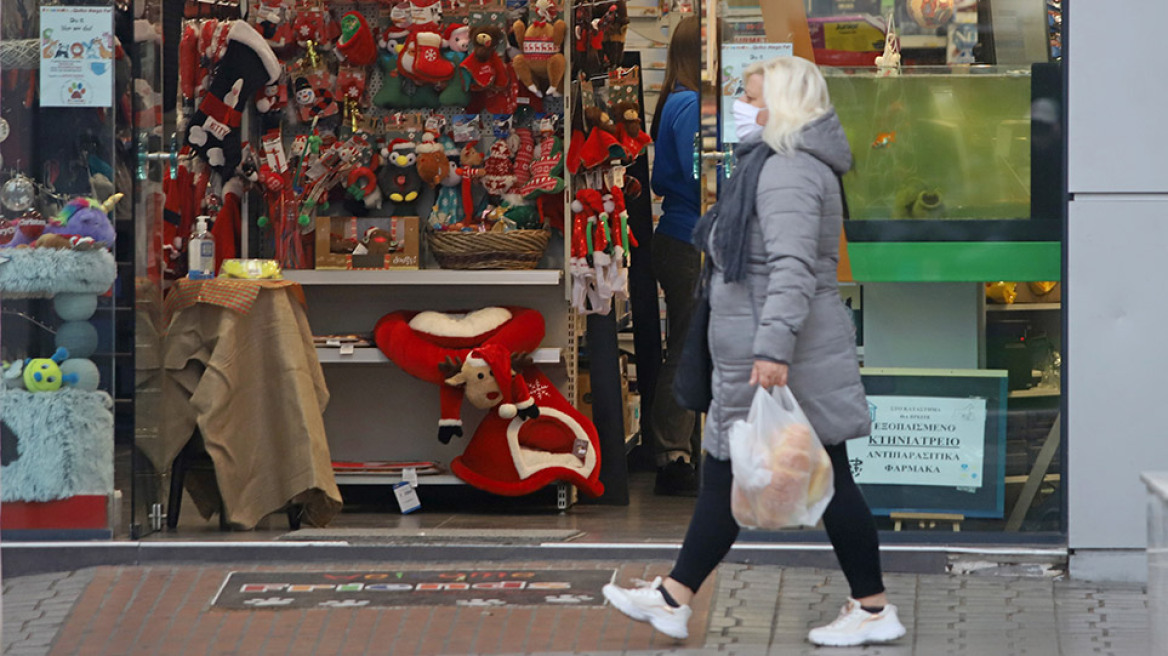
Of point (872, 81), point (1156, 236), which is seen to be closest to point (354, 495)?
point (872, 81)

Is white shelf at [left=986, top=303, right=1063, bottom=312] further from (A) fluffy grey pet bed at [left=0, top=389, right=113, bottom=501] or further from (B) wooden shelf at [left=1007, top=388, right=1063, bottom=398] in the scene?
(A) fluffy grey pet bed at [left=0, top=389, right=113, bottom=501]

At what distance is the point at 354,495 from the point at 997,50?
3.70 m

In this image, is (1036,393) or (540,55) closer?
(1036,393)

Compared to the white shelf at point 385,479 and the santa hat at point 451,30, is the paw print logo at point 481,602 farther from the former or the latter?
the santa hat at point 451,30

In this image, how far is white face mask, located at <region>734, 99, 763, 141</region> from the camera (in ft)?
15.0

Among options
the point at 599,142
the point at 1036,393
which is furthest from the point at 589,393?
the point at 1036,393

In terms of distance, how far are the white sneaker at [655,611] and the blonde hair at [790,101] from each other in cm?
139

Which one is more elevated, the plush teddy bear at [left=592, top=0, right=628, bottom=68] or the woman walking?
the plush teddy bear at [left=592, top=0, right=628, bottom=68]

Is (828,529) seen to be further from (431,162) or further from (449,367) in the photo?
(431,162)

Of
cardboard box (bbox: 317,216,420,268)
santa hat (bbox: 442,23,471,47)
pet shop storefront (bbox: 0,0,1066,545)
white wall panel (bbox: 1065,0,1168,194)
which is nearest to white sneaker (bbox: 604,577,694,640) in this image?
pet shop storefront (bbox: 0,0,1066,545)

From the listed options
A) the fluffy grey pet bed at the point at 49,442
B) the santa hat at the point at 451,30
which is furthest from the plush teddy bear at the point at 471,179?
the fluffy grey pet bed at the point at 49,442

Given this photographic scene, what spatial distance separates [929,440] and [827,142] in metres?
1.60

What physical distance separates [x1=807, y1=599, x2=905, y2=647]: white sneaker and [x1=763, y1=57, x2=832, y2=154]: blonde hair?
4.68ft

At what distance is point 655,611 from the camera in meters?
4.57
